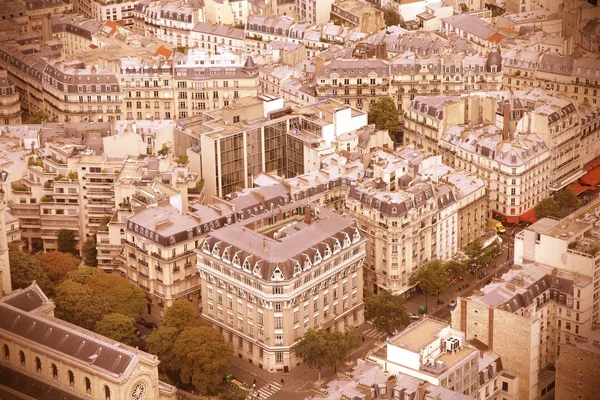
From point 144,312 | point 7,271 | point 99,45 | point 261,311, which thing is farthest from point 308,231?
point 99,45

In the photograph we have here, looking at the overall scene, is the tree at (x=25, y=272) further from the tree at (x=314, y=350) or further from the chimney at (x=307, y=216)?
the tree at (x=314, y=350)

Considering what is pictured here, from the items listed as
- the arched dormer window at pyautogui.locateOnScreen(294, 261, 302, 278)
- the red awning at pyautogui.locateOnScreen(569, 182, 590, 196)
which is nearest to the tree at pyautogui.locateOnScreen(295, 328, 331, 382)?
the arched dormer window at pyautogui.locateOnScreen(294, 261, 302, 278)

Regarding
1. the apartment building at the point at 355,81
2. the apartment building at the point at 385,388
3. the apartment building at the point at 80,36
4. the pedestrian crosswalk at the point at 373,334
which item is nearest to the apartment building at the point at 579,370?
the apartment building at the point at 385,388

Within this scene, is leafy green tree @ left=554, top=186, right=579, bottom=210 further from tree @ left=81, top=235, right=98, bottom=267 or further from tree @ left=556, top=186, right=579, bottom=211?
tree @ left=81, top=235, right=98, bottom=267

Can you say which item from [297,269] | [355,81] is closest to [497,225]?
[355,81]

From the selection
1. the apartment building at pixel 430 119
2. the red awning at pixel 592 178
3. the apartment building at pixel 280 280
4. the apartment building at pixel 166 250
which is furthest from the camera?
the red awning at pixel 592 178

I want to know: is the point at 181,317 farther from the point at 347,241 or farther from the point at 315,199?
the point at 315,199
